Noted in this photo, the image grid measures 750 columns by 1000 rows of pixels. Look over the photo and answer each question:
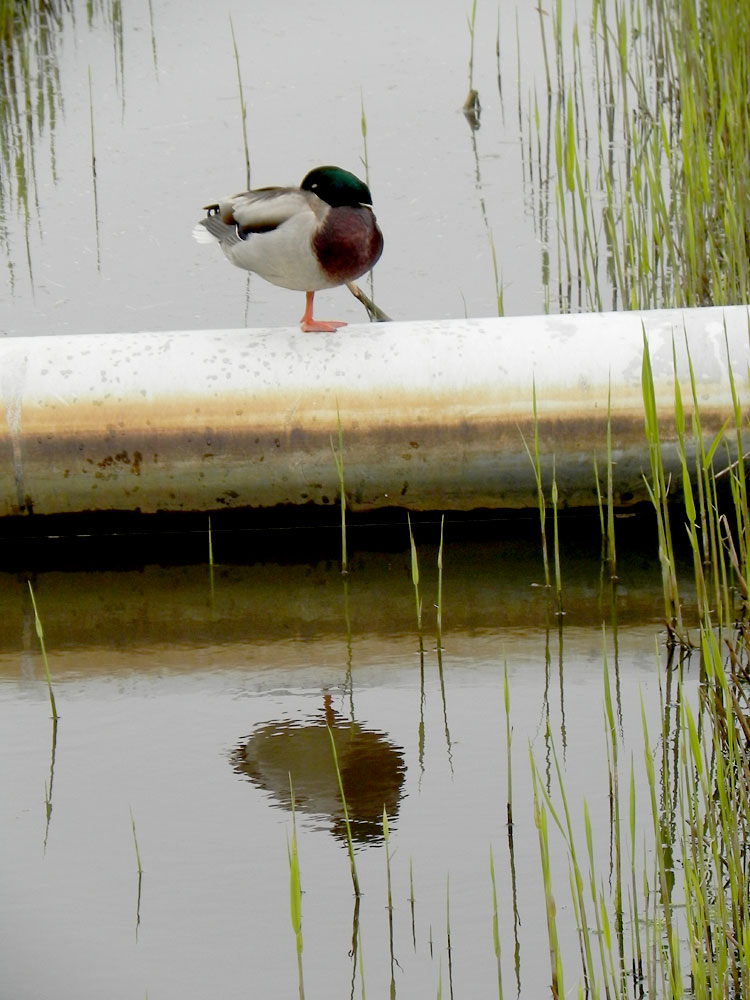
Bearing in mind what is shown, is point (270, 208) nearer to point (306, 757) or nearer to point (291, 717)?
point (291, 717)

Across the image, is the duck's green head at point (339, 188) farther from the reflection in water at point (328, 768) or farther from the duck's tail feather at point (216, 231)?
the reflection in water at point (328, 768)

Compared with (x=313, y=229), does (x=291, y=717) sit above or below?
below

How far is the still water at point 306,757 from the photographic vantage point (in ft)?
7.17

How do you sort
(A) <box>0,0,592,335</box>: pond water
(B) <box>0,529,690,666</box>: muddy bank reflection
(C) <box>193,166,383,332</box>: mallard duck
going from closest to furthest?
(B) <box>0,529,690,666</box>: muddy bank reflection
(C) <box>193,166,383,332</box>: mallard duck
(A) <box>0,0,592,335</box>: pond water

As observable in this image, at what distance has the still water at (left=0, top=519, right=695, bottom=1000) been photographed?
2.19m

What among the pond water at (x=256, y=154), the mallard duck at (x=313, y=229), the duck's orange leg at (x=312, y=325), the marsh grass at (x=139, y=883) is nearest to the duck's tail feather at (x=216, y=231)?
the mallard duck at (x=313, y=229)

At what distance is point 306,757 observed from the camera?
9.09 ft

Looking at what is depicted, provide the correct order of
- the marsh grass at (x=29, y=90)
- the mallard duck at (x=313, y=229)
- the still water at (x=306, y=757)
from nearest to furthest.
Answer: the still water at (x=306, y=757) < the mallard duck at (x=313, y=229) < the marsh grass at (x=29, y=90)

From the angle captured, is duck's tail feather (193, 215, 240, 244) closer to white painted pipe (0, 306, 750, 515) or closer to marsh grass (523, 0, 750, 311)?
white painted pipe (0, 306, 750, 515)

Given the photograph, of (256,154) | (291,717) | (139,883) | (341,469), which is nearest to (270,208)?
(341,469)

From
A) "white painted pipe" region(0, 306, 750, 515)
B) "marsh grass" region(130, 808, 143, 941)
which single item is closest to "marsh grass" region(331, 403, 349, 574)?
"white painted pipe" region(0, 306, 750, 515)

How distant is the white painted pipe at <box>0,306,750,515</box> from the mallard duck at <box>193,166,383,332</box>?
19 cm

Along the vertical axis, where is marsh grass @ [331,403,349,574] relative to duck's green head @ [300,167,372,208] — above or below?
below

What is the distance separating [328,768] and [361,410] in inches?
46.0
